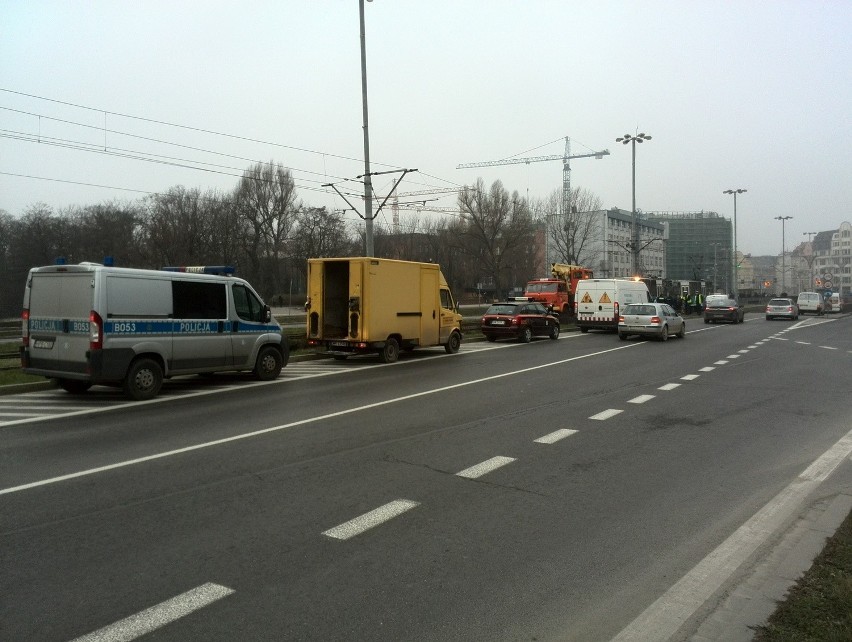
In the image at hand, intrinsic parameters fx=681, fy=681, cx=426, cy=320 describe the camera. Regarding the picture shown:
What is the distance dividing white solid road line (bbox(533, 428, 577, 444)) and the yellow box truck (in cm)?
906

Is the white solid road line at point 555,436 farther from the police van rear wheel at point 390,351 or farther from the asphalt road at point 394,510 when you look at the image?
the police van rear wheel at point 390,351

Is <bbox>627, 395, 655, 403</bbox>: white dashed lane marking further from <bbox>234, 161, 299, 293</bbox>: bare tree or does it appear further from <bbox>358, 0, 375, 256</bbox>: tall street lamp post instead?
<bbox>234, 161, 299, 293</bbox>: bare tree

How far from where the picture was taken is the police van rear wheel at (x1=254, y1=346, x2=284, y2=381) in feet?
46.8

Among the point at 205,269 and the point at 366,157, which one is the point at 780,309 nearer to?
the point at 366,157

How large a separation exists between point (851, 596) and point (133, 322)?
10.7 m

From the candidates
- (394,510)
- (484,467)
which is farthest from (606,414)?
(394,510)

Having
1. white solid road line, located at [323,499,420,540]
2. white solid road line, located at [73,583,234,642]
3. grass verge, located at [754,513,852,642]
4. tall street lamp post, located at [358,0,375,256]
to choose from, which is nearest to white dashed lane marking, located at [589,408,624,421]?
white solid road line, located at [323,499,420,540]

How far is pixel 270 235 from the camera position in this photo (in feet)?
203

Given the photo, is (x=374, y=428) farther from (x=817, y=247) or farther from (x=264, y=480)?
(x=817, y=247)

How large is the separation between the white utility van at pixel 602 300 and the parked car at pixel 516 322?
5.07 metres

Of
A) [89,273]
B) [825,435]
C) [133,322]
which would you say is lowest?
[825,435]

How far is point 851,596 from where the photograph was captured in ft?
12.1

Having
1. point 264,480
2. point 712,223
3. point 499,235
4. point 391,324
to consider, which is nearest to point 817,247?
point 712,223

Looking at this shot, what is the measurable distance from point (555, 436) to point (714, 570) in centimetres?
424
